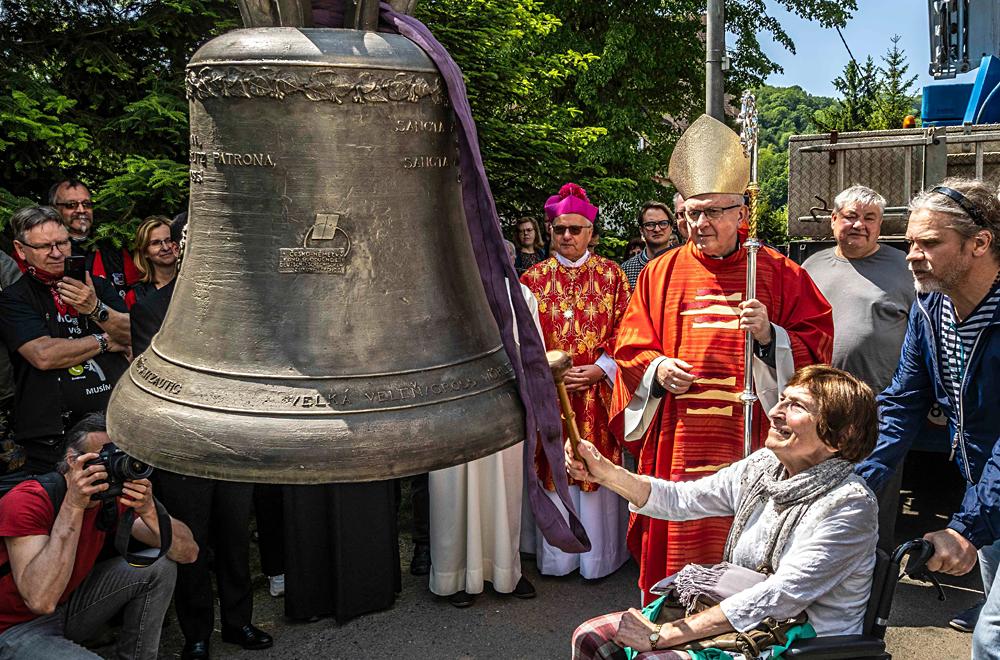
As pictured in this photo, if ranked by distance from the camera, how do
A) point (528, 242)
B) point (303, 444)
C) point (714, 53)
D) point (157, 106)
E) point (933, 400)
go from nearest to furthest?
point (303, 444)
point (933, 400)
point (157, 106)
point (528, 242)
point (714, 53)

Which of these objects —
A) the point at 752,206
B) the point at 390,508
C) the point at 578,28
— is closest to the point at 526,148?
the point at 390,508

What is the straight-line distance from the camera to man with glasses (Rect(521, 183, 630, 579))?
543 cm

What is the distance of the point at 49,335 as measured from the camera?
4.32m

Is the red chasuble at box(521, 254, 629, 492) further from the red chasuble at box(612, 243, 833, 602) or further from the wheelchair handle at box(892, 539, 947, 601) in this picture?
the wheelchair handle at box(892, 539, 947, 601)

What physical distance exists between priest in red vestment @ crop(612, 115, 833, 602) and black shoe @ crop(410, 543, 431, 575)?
1687mm

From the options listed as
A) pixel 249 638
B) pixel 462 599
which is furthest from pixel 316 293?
pixel 462 599

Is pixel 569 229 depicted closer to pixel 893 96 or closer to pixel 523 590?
pixel 523 590

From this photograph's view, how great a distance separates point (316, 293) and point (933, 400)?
2746 millimetres

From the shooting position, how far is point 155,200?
6.34m

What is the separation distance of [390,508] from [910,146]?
4364 mm

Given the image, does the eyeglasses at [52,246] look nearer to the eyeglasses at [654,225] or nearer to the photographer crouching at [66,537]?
the photographer crouching at [66,537]

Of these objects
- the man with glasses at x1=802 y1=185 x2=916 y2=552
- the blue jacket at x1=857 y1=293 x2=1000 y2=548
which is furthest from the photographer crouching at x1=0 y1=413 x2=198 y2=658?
the man with glasses at x1=802 y1=185 x2=916 y2=552

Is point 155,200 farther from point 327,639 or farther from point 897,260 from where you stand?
point 897,260

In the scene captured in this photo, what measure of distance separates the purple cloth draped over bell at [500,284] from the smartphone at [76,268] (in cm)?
327
